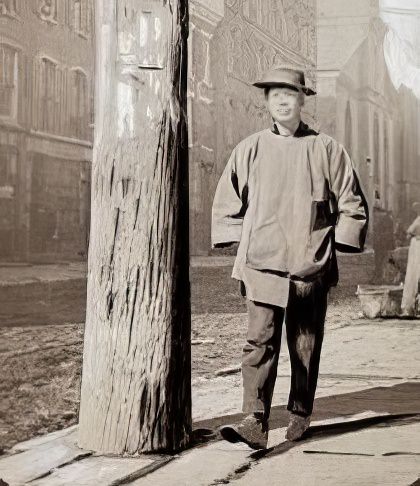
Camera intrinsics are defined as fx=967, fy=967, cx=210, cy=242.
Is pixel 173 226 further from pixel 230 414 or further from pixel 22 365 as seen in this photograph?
pixel 22 365

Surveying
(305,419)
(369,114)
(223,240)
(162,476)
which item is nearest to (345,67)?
(369,114)

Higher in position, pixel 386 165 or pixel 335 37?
pixel 335 37

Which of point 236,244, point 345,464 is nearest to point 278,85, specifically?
point 236,244

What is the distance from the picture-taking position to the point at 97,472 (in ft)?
10.2

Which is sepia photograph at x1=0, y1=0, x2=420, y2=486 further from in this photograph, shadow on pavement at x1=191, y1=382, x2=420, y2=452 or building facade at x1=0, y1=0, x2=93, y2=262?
building facade at x1=0, y1=0, x2=93, y2=262

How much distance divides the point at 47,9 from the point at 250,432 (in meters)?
6.43

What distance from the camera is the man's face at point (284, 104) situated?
3.38m

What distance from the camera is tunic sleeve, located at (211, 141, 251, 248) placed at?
11.2 feet

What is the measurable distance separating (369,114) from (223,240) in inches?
66.9

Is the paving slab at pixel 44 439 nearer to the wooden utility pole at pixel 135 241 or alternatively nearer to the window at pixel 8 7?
the wooden utility pole at pixel 135 241

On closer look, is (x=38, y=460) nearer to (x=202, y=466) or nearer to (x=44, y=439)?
(x=44, y=439)

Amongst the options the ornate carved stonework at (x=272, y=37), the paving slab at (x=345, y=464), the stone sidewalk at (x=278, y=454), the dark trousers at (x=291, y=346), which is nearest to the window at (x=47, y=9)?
the ornate carved stonework at (x=272, y=37)

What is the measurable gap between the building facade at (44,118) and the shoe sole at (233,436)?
396 centimetres

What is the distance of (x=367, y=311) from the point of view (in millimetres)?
7457
